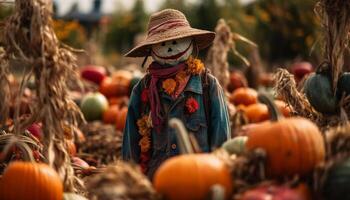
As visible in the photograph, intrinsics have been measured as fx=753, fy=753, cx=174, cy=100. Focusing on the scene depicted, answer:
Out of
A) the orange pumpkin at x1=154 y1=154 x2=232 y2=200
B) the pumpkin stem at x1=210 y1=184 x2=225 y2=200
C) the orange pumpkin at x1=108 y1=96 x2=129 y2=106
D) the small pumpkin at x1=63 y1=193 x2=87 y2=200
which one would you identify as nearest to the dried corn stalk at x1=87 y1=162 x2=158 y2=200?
the orange pumpkin at x1=154 y1=154 x2=232 y2=200

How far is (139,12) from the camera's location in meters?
42.7

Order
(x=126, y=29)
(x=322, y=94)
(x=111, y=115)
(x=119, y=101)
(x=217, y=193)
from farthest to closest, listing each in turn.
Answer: (x=126, y=29), (x=119, y=101), (x=111, y=115), (x=322, y=94), (x=217, y=193)

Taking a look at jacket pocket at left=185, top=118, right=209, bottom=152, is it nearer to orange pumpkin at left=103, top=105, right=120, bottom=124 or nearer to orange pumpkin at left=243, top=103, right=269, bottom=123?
orange pumpkin at left=243, top=103, right=269, bottom=123

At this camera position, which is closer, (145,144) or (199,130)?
(199,130)

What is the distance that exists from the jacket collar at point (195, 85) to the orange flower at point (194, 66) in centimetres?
4

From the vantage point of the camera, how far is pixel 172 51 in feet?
17.2

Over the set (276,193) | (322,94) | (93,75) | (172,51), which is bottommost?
(93,75)

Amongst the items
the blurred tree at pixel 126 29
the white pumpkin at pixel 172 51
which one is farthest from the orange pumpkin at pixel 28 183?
the blurred tree at pixel 126 29

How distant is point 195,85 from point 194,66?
0.14 metres

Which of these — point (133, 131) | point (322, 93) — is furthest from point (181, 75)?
point (322, 93)

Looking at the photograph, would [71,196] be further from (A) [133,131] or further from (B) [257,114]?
(B) [257,114]

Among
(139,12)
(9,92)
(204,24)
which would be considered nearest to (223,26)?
(9,92)

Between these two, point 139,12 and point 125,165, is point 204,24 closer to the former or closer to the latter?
point 139,12

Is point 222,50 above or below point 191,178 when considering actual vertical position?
below
